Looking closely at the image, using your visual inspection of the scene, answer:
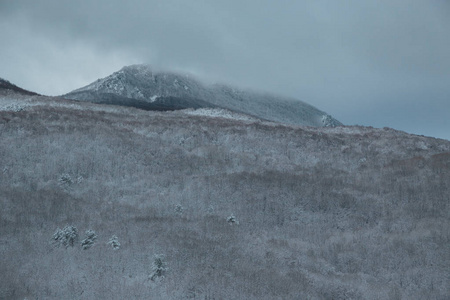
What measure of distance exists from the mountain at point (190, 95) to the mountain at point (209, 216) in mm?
61583

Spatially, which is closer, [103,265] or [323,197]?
[103,265]

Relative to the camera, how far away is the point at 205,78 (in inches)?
4358

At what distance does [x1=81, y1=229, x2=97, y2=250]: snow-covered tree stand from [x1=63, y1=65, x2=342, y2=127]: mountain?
7330 centimetres

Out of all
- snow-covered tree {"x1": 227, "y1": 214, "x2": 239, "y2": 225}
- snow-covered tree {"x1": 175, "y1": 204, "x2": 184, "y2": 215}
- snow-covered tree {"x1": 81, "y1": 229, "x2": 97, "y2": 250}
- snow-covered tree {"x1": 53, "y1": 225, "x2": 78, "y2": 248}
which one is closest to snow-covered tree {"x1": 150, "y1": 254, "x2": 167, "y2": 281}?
snow-covered tree {"x1": 81, "y1": 229, "x2": 97, "y2": 250}

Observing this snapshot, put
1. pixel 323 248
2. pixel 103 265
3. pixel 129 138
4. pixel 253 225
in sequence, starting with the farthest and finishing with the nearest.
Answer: pixel 129 138 < pixel 253 225 < pixel 323 248 < pixel 103 265

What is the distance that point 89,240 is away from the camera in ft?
39.1

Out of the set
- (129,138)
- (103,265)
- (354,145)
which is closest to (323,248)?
(103,265)

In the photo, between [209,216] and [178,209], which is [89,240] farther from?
[209,216]

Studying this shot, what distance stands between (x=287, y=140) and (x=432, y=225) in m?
15.7

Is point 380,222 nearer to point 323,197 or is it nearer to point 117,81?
point 323,197

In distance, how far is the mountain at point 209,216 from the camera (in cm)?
1026

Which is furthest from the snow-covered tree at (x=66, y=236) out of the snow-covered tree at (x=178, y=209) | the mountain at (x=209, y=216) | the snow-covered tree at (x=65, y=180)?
the snow-covered tree at (x=65, y=180)

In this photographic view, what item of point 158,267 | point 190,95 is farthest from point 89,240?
point 190,95

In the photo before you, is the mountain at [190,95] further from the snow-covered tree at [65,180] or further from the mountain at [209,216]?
the snow-covered tree at [65,180]
